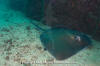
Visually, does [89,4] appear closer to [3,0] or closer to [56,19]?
[56,19]

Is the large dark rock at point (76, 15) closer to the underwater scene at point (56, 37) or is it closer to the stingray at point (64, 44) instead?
the underwater scene at point (56, 37)

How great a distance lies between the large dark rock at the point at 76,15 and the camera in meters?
4.16

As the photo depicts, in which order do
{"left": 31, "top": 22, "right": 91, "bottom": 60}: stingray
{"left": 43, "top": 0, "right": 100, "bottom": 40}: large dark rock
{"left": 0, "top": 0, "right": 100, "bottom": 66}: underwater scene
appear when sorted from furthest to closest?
1. {"left": 43, "top": 0, "right": 100, "bottom": 40}: large dark rock
2. {"left": 0, "top": 0, "right": 100, "bottom": 66}: underwater scene
3. {"left": 31, "top": 22, "right": 91, "bottom": 60}: stingray

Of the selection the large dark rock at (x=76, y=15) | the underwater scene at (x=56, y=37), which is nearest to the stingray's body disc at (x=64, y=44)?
the underwater scene at (x=56, y=37)

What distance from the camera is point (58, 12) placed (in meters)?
5.01

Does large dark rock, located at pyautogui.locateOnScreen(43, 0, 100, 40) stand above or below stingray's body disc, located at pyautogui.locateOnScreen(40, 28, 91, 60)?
above

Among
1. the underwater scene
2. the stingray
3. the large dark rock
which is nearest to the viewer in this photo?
the stingray

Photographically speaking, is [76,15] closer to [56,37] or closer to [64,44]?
[56,37]

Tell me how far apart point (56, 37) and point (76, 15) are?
5.68 feet

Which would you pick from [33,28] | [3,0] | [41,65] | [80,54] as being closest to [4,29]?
[33,28]

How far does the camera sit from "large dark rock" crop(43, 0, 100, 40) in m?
4.16

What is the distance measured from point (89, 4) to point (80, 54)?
6.55 ft

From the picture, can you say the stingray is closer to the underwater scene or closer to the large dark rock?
the underwater scene

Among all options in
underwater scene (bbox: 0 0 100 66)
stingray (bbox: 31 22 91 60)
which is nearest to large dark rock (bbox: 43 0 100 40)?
underwater scene (bbox: 0 0 100 66)
